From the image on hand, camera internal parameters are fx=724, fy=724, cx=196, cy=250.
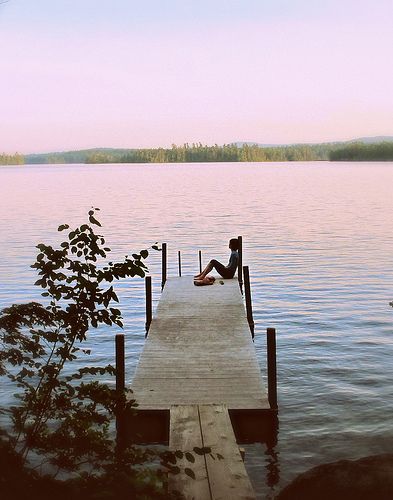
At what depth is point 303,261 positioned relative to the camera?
128ft

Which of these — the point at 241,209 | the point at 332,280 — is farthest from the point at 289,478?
the point at 241,209

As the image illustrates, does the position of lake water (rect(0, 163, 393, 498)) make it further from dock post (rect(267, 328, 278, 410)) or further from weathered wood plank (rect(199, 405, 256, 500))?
weathered wood plank (rect(199, 405, 256, 500))

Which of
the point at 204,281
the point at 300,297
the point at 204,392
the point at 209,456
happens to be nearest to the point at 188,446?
the point at 209,456

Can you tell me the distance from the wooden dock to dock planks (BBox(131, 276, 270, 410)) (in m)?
0.02

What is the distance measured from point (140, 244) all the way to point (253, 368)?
3436 cm

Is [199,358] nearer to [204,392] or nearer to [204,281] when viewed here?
[204,392]

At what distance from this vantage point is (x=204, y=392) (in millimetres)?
11953

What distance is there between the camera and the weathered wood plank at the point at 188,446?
7734 mm

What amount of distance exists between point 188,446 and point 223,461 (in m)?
0.86

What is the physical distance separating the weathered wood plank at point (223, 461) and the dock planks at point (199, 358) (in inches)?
25.5

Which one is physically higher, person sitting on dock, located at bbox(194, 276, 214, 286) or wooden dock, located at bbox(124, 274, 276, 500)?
wooden dock, located at bbox(124, 274, 276, 500)

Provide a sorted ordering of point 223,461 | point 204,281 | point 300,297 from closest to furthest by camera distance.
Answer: point 223,461
point 204,281
point 300,297

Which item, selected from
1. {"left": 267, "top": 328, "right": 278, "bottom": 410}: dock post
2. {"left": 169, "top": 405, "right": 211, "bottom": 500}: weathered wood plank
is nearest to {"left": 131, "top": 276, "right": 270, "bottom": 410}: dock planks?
{"left": 267, "top": 328, "right": 278, "bottom": 410}: dock post

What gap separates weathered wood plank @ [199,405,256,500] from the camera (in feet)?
25.4
